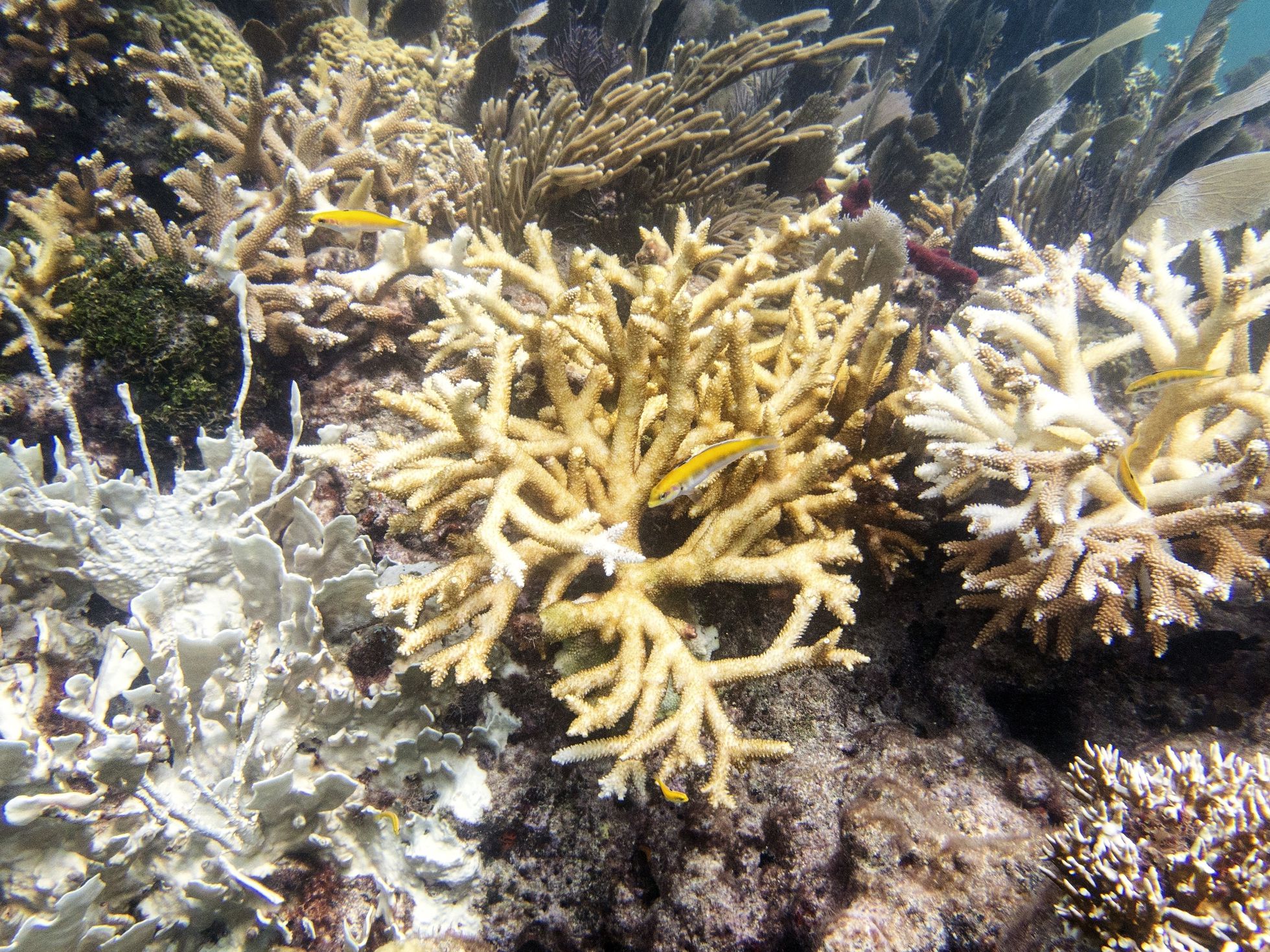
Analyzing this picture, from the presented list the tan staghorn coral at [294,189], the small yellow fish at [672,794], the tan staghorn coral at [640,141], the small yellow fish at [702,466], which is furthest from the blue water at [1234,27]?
the small yellow fish at [672,794]

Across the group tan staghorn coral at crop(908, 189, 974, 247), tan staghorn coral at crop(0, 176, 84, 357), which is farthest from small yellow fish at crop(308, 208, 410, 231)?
tan staghorn coral at crop(908, 189, 974, 247)

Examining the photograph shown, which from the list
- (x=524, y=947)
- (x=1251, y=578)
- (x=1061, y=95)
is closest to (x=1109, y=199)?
(x=1061, y=95)

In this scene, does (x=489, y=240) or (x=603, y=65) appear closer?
(x=489, y=240)

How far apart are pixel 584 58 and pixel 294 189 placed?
422 cm

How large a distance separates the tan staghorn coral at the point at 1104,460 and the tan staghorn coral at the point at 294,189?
2.62m

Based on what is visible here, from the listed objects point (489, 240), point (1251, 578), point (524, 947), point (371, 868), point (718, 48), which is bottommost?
point (524, 947)

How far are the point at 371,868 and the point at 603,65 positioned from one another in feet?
22.5

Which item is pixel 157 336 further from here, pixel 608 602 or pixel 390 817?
pixel 608 602

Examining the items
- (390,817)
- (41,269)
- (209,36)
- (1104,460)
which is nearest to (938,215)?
(1104,460)

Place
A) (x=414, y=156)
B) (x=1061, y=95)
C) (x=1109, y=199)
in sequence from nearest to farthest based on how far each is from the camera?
(x=414, y=156) < (x=1109, y=199) < (x=1061, y=95)

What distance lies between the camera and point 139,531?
238 centimetres

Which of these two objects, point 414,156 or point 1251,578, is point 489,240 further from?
point 1251,578

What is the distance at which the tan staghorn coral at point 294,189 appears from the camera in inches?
117

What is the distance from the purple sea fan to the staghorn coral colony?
3.47m
